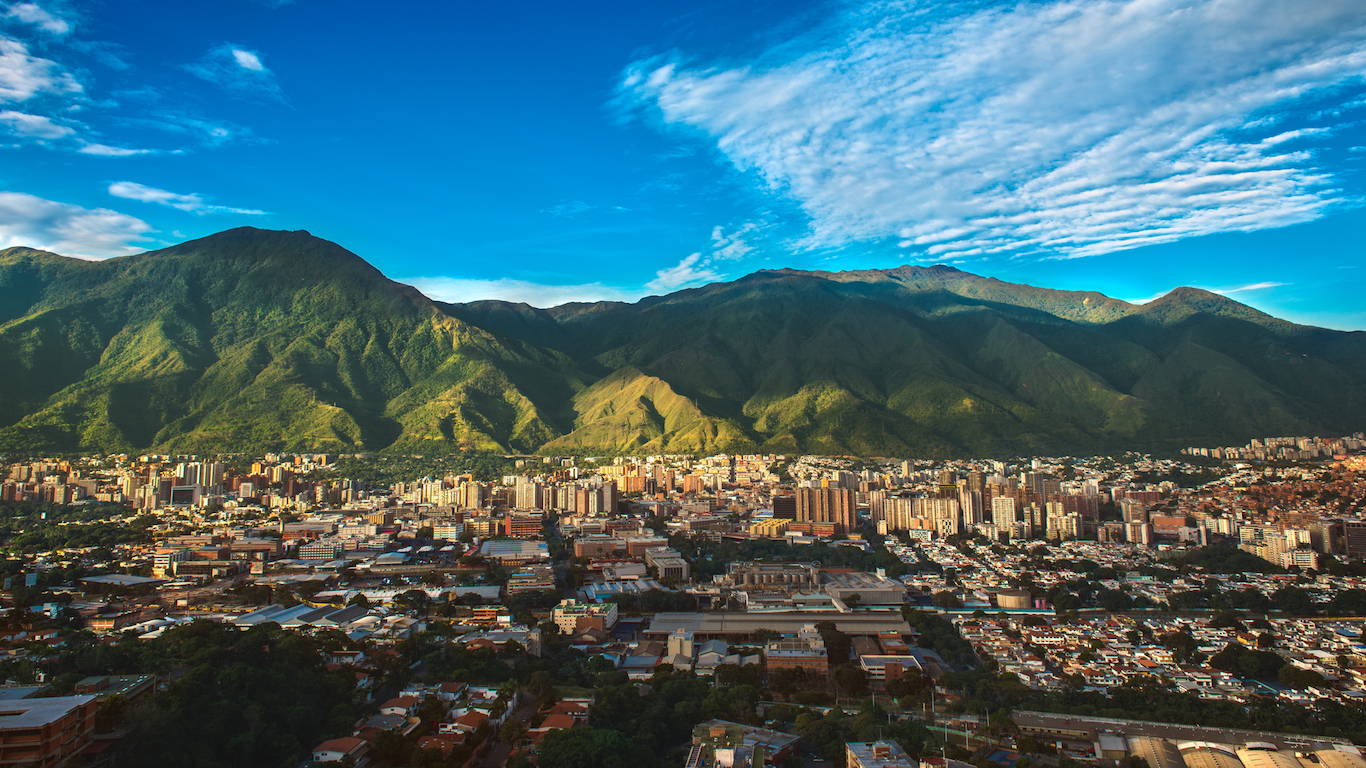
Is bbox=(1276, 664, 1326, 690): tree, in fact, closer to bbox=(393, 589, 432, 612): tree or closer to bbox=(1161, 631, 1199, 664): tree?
bbox=(1161, 631, 1199, 664): tree

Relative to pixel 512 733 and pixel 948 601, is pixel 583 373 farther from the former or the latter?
pixel 512 733

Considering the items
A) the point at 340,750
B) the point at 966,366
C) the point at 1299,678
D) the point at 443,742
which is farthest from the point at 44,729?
the point at 966,366

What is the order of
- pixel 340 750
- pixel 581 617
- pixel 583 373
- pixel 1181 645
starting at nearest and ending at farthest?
1. pixel 340 750
2. pixel 1181 645
3. pixel 581 617
4. pixel 583 373

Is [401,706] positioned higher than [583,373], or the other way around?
[583,373]

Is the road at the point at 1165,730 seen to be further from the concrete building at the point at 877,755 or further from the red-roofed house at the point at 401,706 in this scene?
the red-roofed house at the point at 401,706

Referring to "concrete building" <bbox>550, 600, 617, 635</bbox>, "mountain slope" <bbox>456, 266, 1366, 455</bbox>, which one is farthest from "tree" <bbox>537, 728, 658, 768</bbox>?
"mountain slope" <bbox>456, 266, 1366, 455</bbox>

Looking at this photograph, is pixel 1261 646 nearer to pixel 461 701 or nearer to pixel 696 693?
pixel 696 693

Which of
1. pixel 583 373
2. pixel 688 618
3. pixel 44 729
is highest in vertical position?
pixel 583 373
